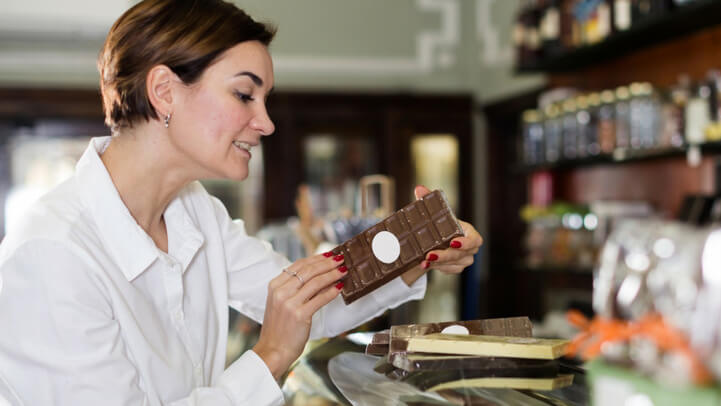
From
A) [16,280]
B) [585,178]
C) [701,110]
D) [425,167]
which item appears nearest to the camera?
[16,280]

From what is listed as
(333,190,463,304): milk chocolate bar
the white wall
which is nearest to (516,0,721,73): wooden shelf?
the white wall

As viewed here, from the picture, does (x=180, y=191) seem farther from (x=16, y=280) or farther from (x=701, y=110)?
(x=701, y=110)

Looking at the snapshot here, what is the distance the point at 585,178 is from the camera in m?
4.68

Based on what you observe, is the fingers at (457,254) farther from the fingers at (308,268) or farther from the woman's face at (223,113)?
the woman's face at (223,113)

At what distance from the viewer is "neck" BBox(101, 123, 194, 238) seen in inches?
55.8

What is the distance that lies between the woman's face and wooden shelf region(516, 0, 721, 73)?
7.15ft

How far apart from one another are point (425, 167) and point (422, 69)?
2.72 ft

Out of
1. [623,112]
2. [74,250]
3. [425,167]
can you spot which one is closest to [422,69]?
[425,167]

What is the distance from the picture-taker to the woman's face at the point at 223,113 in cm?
137

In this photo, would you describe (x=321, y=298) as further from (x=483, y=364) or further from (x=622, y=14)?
(x=622, y=14)

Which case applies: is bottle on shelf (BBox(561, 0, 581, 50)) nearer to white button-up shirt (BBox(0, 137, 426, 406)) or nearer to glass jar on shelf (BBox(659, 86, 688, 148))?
glass jar on shelf (BBox(659, 86, 688, 148))

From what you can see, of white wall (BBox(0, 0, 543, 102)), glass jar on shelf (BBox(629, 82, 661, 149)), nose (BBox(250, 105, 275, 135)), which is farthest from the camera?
white wall (BBox(0, 0, 543, 102))

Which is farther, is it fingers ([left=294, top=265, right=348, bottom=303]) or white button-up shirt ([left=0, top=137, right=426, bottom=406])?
fingers ([left=294, top=265, right=348, bottom=303])

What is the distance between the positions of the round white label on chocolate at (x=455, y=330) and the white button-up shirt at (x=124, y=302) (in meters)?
0.33
